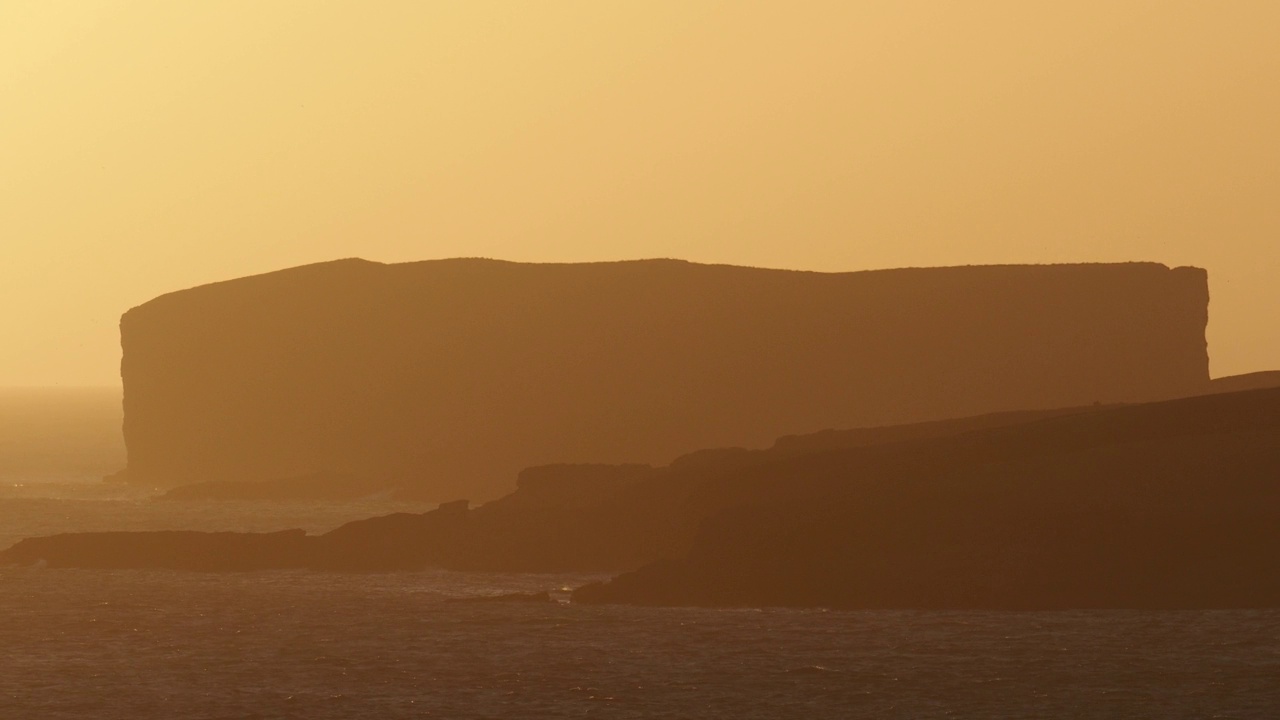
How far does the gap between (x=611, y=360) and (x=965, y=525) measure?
57.5m

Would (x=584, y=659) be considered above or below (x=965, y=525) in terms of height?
below

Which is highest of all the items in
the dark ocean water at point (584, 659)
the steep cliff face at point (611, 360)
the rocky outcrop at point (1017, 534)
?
the steep cliff face at point (611, 360)

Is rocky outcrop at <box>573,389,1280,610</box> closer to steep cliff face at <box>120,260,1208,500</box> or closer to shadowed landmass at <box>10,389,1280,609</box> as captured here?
shadowed landmass at <box>10,389,1280,609</box>

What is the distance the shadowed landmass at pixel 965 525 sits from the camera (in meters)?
55.0

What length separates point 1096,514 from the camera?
56.6 meters

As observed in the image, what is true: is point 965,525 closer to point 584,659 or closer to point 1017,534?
point 1017,534

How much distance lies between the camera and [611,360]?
113 metres

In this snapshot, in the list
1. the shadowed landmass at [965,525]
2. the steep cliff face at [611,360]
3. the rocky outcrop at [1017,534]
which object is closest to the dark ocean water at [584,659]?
the rocky outcrop at [1017,534]

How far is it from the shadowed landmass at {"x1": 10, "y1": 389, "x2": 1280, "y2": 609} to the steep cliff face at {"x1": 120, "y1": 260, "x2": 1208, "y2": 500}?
1524 inches

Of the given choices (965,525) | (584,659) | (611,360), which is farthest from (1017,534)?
(611,360)

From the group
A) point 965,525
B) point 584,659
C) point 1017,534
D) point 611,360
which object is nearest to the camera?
point 584,659

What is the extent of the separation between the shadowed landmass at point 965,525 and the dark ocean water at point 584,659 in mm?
1790

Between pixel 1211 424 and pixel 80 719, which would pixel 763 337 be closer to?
pixel 1211 424

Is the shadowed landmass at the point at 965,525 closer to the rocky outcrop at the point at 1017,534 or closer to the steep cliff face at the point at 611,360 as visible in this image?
the rocky outcrop at the point at 1017,534
